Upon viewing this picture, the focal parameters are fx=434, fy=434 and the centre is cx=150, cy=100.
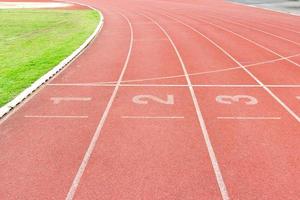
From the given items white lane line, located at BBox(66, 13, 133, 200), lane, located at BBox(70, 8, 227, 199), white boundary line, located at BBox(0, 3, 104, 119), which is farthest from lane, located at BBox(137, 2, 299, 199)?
white boundary line, located at BBox(0, 3, 104, 119)

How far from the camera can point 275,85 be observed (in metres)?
12.3

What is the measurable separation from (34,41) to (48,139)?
46.4 feet

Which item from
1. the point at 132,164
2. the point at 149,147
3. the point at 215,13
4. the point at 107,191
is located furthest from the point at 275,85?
the point at 215,13

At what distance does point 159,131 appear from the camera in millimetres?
8609

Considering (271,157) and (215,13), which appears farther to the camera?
(215,13)

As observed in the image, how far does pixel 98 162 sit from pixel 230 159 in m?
2.21

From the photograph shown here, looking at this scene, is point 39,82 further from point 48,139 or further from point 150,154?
point 150,154

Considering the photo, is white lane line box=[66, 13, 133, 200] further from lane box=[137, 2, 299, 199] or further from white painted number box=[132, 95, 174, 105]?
lane box=[137, 2, 299, 199]

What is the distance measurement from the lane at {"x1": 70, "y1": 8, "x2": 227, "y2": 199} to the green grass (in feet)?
11.1

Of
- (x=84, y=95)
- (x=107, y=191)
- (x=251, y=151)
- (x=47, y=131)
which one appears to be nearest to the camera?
(x=107, y=191)

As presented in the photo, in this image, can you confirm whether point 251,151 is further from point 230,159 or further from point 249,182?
point 249,182

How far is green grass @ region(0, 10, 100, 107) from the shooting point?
12836 mm

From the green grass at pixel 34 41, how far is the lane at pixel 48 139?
1.06 m

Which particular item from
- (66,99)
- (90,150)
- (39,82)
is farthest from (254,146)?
(39,82)
